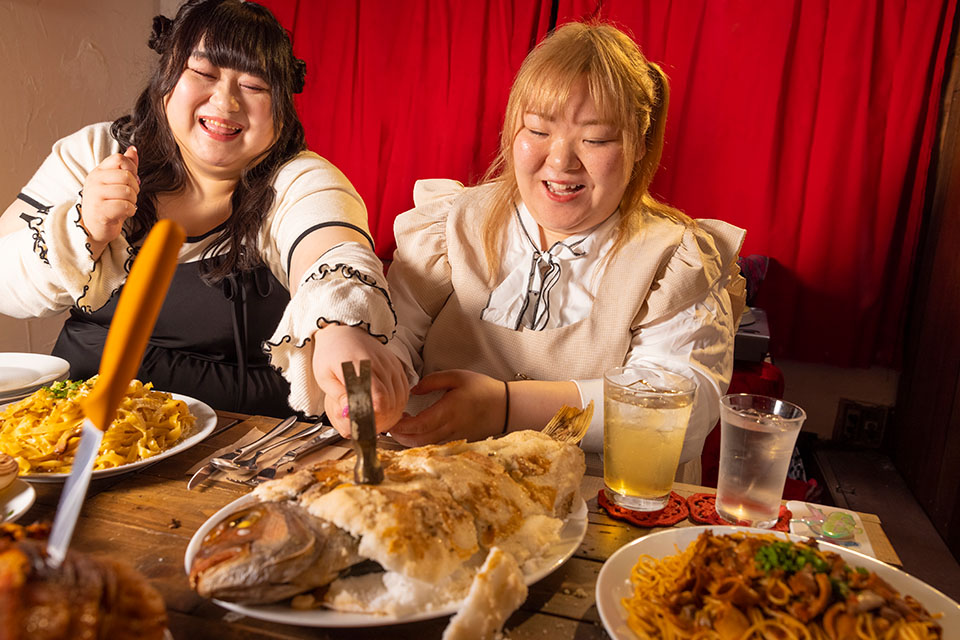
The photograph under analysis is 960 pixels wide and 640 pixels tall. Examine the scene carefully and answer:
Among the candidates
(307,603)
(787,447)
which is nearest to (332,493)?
(307,603)

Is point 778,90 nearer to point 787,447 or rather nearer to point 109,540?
point 787,447

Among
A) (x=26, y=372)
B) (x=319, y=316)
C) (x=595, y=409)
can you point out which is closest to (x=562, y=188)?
(x=595, y=409)

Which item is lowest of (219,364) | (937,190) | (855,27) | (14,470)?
Answer: (219,364)

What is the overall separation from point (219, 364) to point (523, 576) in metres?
1.43

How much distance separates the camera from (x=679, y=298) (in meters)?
1.53

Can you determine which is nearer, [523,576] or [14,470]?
[523,576]

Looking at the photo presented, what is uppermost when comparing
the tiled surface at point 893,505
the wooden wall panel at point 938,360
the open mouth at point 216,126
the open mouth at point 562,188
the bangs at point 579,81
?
the bangs at point 579,81

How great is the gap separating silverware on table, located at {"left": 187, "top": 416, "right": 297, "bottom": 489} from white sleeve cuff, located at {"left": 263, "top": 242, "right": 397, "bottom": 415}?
1.7 inches

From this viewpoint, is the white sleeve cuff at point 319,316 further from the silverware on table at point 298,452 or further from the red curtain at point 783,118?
the red curtain at point 783,118

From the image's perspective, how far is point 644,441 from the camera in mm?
1044

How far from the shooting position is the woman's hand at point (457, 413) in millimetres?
1248

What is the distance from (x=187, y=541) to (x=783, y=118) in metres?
3.28

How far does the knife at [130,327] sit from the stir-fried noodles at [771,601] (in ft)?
1.84

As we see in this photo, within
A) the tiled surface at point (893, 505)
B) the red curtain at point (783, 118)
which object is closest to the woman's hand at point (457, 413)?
the tiled surface at point (893, 505)
